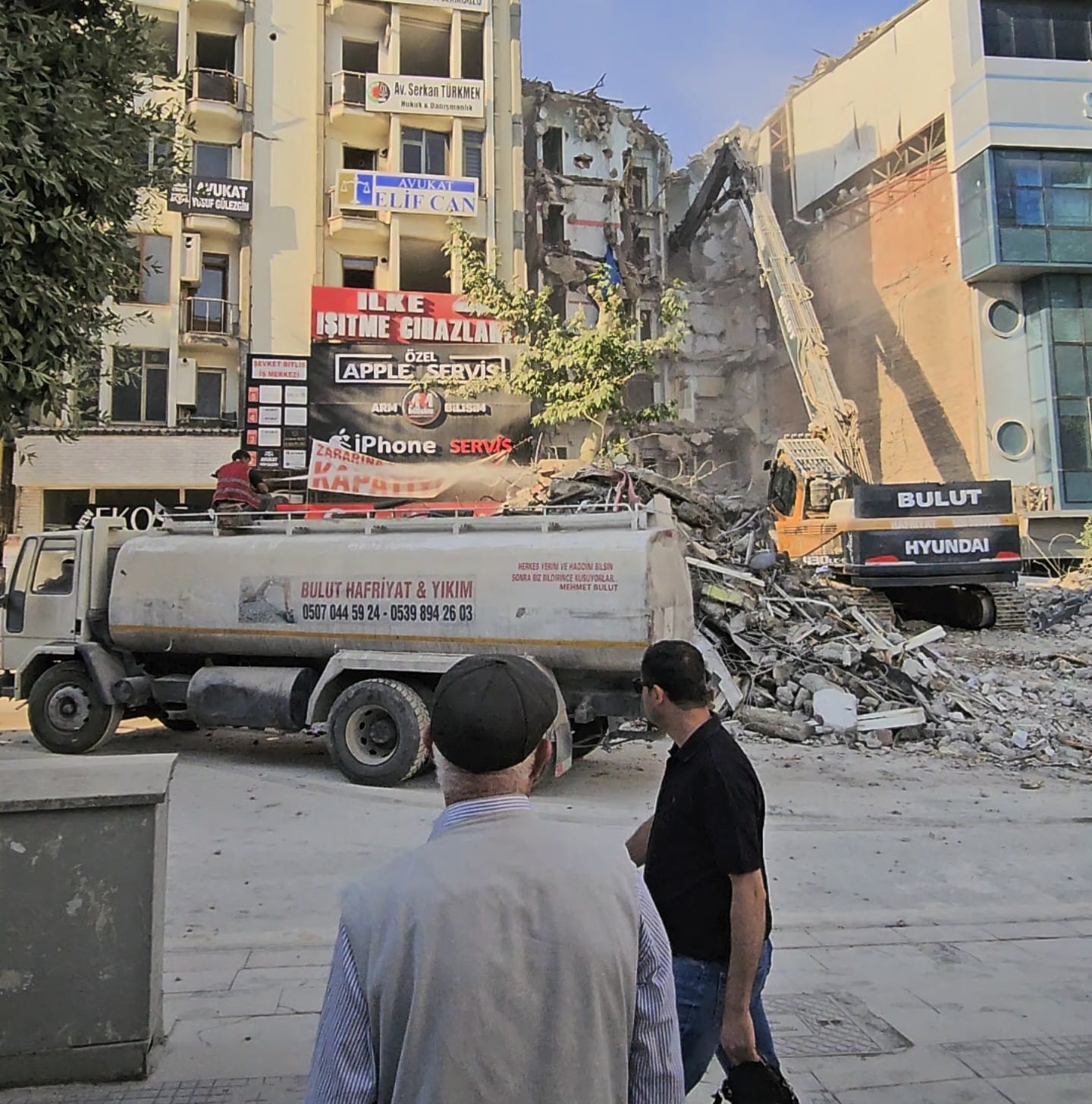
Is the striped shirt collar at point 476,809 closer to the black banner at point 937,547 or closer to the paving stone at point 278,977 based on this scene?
the paving stone at point 278,977

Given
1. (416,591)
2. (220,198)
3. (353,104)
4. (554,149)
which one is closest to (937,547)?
(416,591)

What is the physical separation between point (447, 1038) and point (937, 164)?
107ft

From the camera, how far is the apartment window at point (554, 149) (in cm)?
2962

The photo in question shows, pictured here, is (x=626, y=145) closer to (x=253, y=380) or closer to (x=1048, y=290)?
(x=1048, y=290)

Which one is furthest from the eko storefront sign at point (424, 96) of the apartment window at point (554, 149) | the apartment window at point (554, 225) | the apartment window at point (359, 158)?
the apartment window at point (554, 149)

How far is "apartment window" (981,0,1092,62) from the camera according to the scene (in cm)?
2723

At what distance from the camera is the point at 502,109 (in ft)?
77.9

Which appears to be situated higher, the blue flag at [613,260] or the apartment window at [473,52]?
the apartment window at [473,52]

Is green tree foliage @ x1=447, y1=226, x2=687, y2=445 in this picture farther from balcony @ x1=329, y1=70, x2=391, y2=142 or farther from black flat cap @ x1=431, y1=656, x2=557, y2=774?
black flat cap @ x1=431, y1=656, x2=557, y2=774

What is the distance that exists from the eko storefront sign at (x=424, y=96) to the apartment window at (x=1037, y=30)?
16.0 meters

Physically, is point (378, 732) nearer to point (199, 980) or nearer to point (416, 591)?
point (416, 591)

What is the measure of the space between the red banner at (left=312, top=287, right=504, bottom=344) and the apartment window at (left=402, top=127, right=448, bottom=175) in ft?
13.0

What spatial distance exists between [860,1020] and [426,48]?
25720mm

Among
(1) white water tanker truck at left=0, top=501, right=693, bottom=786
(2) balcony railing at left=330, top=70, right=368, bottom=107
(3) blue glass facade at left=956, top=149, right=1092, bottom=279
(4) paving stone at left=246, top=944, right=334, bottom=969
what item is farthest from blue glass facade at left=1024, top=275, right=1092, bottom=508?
(4) paving stone at left=246, top=944, right=334, bottom=969
